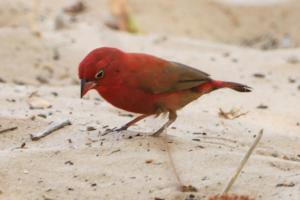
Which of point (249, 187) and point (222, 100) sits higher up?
point (249, 187)

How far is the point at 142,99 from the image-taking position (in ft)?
13.8

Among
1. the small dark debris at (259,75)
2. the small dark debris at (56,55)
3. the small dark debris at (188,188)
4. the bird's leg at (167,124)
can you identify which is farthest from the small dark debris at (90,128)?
the small dark debris at (56,55)

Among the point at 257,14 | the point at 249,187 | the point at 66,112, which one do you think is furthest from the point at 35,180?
the point at 257,14

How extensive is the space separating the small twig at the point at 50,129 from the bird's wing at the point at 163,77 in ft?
1.79

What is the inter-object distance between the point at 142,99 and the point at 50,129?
1.86 ft

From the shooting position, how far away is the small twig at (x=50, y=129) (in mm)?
4316

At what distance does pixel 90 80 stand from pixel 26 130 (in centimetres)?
64

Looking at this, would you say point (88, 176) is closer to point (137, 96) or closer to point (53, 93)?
point (137, 96)

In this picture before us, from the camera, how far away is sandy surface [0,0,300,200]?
3594mm

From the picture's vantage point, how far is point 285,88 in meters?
6.55

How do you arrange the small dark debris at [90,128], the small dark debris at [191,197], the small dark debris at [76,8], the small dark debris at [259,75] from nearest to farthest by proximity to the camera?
the small dark debris at [191,197]
the small dark debris at [90,128]
the small dark debris at [259,75]
the small dark debris at [76,8]

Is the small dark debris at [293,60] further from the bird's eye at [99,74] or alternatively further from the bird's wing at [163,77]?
the bird's eye at [99,74]

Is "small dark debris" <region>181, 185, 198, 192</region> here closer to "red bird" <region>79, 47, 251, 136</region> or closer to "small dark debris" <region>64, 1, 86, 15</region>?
"red bird" <region>79, 47, 251, 136</region>

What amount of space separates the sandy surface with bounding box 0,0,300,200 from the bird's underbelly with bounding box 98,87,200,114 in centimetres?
16
